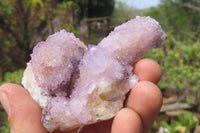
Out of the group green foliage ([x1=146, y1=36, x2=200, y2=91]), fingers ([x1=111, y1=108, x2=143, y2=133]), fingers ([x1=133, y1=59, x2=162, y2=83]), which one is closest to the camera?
fingers ([x1=111, y1=108, x2=143, y2=133])

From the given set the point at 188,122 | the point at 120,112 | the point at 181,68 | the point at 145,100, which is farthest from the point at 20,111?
the point at 181,68

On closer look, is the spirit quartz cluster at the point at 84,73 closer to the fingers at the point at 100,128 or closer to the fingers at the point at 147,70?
the fingers at the point at 147,70

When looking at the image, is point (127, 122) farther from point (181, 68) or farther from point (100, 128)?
point (181, 68)

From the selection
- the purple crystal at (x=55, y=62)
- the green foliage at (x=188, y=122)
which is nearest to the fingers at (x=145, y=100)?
the purple crystal at (x=55, y=62)

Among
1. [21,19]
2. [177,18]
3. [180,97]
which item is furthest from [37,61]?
[177,18]

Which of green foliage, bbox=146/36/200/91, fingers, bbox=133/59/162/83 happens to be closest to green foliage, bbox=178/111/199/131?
green foliage, bbox=146/36/200/91

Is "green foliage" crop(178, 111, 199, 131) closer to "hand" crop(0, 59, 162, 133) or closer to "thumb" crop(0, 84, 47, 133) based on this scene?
"hand" crop(0, 59, 162, 133)
